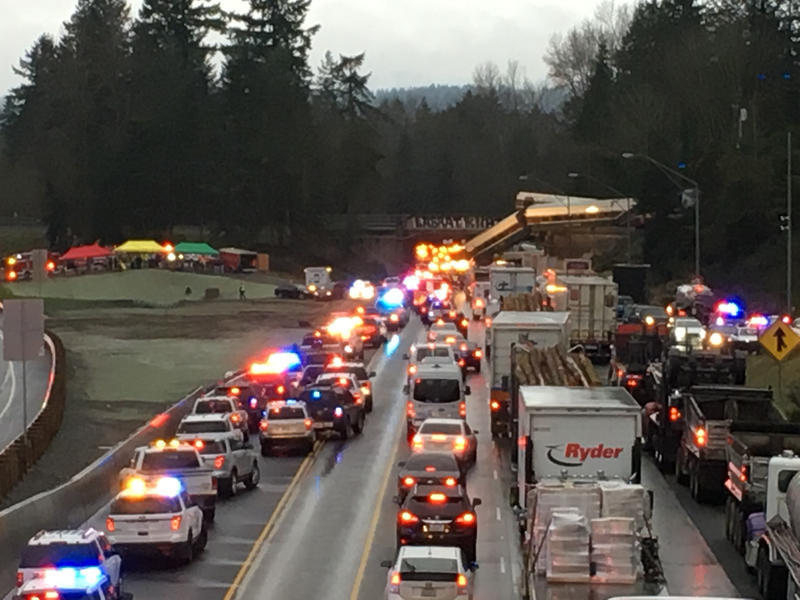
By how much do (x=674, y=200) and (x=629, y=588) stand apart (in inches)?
3048

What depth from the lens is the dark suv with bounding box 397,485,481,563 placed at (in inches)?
952

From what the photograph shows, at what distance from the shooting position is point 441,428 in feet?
112

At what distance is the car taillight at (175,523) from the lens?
23.7 metres

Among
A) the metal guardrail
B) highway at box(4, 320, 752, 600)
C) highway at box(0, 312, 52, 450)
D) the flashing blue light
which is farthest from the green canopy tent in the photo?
the flashing blue light

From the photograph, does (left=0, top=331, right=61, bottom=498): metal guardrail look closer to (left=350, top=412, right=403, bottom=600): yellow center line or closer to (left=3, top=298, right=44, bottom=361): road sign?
(left=3, top=298, right=44, bottom=361): road sign

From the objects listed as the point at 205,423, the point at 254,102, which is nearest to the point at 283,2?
the point at 254,102

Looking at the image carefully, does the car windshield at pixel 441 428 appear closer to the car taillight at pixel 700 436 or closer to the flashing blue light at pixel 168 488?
the car taillight at pixel 700 436

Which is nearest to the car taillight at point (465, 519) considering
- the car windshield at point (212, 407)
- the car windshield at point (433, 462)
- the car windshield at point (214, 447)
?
the car windshield at point (433, 462)

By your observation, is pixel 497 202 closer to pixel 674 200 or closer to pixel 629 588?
pixel 674 200

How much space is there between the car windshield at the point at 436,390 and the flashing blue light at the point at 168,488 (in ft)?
48.5

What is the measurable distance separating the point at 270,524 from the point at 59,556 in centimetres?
935

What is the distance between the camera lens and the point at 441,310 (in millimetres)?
83062

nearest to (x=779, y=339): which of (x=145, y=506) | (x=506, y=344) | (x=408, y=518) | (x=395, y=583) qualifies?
(x=506, y=344)

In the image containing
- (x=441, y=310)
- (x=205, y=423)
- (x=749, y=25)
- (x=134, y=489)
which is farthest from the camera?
(x=749, y=25)
